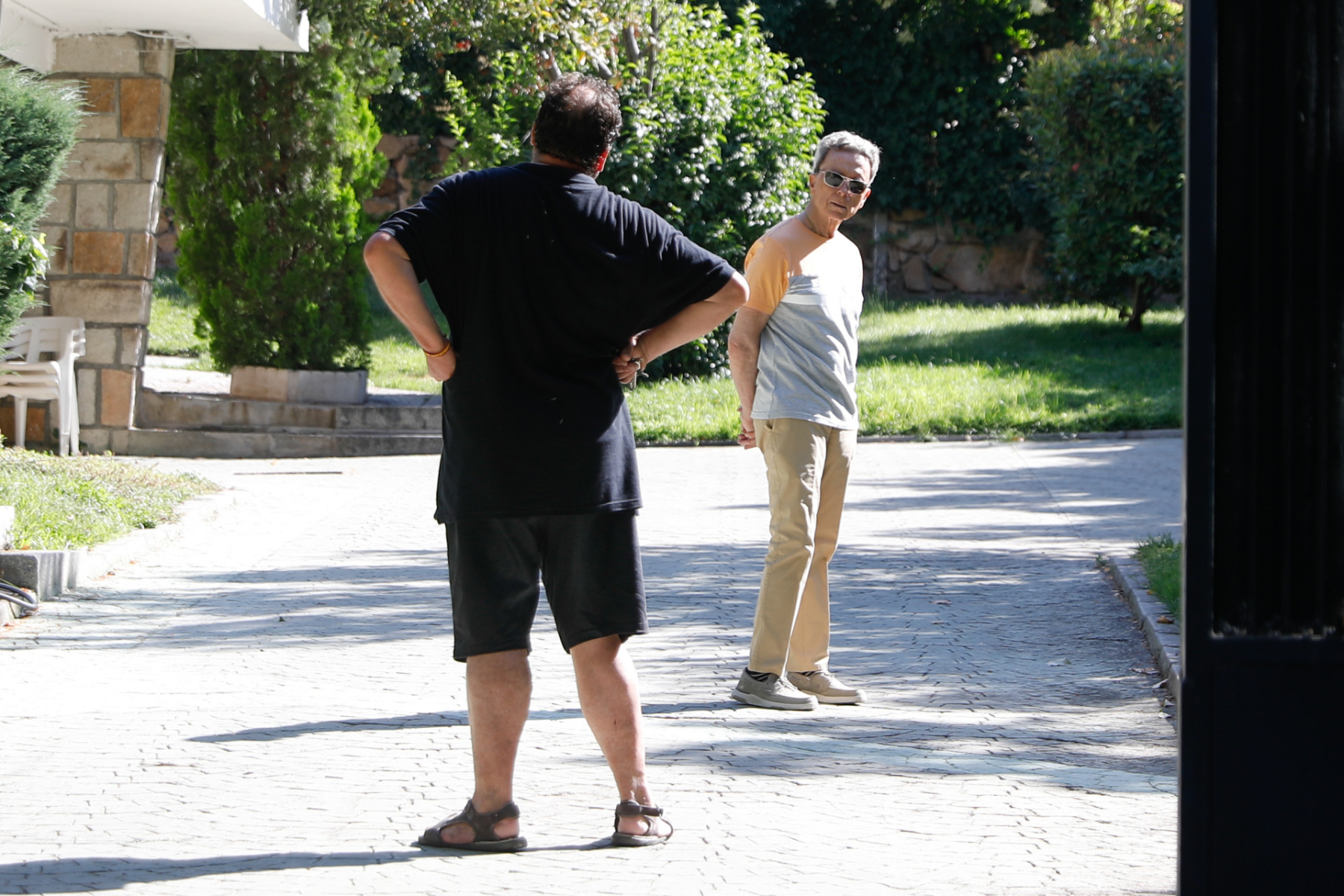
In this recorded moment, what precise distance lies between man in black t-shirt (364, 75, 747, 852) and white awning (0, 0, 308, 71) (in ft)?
28.0

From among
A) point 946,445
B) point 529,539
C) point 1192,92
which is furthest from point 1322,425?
point 946,445

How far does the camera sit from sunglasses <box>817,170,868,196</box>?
528cm

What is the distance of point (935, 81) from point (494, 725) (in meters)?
21.4

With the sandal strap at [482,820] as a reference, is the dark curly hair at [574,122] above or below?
above

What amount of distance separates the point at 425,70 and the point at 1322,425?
21046 millimetres

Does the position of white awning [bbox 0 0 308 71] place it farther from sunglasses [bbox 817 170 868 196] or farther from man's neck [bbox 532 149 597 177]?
man's neck [bbox 532 149 597 177]

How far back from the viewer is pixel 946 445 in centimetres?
1390

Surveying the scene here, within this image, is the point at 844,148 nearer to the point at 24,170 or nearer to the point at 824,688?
the point at 824,688

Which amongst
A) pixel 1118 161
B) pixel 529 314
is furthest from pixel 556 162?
pixel 1118 161

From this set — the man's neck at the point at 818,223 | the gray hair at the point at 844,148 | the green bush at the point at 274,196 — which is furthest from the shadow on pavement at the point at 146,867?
the green bush at the point at 274,196

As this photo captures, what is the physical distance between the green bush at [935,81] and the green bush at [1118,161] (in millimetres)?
3696

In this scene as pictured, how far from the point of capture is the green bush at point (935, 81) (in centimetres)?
2348

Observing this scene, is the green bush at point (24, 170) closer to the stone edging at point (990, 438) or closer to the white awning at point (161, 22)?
the white awning at point (161, 22)

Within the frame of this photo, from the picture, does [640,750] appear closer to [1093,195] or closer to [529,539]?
[529,539]
